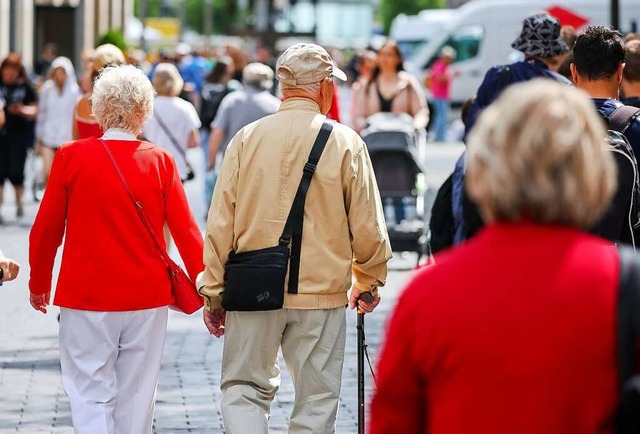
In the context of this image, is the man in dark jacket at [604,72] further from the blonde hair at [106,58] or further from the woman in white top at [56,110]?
the woman in white top at [56,110]

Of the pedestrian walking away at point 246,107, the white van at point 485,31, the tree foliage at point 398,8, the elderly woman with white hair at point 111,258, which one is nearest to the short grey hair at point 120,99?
the elderly woman with white hair at point 111,258

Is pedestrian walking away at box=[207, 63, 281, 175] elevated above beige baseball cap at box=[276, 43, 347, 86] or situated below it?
below

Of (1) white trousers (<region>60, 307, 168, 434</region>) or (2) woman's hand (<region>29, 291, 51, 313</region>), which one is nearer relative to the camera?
(1) white trousers (<region>60, 307, 168, 434</region>)

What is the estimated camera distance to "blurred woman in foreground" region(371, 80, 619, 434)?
2.73 meters

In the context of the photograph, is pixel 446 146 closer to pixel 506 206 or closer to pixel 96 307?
pixel 96 307

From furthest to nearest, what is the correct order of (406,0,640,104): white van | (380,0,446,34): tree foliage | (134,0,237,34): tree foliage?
(134,0,237,34): tree foliage < (380,0,446,34): tree foliage < (406,0,640,104): white van

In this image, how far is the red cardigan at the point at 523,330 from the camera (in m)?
2.74

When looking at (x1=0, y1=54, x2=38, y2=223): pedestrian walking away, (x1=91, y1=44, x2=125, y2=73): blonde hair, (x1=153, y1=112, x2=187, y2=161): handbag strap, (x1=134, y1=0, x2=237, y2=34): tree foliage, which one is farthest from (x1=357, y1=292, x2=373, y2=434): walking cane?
(x1=134, y1=0, x2=237, y2=34): tree foliage

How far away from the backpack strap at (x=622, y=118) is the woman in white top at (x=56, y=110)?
1186 cm

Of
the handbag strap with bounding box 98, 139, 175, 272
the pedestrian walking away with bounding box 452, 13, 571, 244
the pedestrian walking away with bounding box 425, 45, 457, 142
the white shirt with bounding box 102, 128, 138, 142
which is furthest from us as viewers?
the pedestrian walking away with bounding box 425, 45, 457, 142

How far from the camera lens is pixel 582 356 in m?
2.74

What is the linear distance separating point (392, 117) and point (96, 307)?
303 inches

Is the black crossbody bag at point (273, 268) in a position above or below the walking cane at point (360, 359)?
above

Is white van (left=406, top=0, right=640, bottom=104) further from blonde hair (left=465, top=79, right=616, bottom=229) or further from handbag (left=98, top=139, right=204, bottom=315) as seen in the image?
blonde hair (left=465, top=79, right=616, bottom=229)
